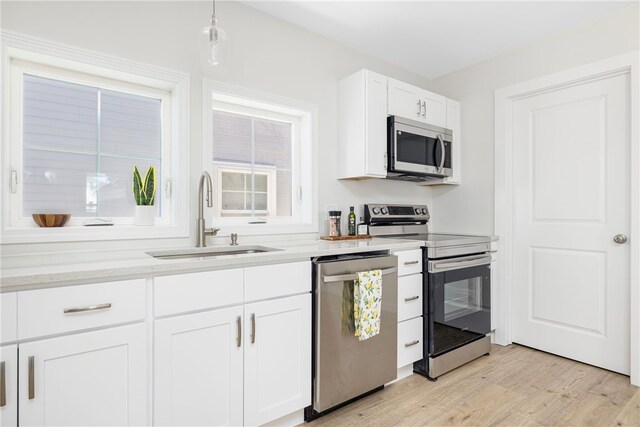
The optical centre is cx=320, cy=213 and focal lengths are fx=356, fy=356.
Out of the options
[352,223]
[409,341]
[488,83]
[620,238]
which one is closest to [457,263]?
[409,341]

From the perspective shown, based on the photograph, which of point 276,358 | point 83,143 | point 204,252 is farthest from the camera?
point 204,252

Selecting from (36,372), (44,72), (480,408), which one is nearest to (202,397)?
(36,372)

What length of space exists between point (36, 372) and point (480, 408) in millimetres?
2097

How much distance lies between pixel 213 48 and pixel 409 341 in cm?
206

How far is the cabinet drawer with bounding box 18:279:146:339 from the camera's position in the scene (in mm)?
1184

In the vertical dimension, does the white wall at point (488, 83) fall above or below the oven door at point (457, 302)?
above

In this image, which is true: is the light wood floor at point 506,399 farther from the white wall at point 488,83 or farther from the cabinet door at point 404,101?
the cabinet door at point 404,101

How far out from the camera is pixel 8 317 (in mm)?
1146

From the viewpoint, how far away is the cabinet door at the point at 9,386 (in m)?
1.14

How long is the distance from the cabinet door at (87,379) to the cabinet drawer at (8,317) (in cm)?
5

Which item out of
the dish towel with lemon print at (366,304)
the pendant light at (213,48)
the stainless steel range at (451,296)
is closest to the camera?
the pendant light at (213,48)

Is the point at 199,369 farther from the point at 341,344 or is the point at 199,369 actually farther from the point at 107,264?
the point at 341,344

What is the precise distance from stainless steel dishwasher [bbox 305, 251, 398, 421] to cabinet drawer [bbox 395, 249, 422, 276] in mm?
148

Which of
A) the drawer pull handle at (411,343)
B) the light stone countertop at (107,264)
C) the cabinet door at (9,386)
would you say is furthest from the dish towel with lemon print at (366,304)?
the cabinet door at (9,386)
